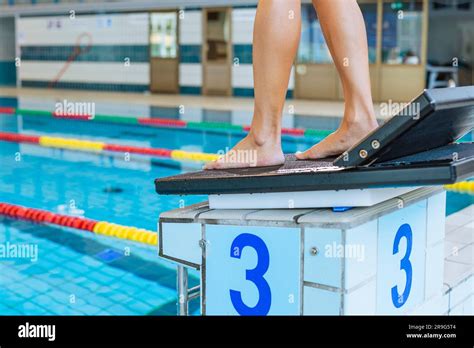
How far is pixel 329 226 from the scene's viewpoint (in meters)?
1.70

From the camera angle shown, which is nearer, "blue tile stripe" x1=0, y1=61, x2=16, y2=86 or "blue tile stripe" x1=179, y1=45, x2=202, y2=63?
"blue tile stripe" x1=179, y1=45, x2=202, y2=63

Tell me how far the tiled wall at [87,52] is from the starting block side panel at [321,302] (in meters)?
16.5

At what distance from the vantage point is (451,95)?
5.79 ft

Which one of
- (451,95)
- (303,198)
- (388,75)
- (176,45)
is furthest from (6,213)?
(176,45)

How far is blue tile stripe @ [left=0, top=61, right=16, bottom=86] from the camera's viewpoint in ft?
71.4

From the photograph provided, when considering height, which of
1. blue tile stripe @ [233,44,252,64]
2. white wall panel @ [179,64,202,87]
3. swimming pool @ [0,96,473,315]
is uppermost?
blue tile stripe @ [233,44,252,64]

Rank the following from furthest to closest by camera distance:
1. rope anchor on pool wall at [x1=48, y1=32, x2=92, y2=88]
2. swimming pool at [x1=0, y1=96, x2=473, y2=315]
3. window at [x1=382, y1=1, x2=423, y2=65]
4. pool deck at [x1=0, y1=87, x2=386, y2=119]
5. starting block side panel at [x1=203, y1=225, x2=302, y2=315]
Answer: rope anchor on pool wall at [x1=48, y1=32, x2=92, y2=88] < window at [x1=382, y1=1, x2=423, y2=65] < pool deck at [x1=0, y1=87, x2=386, y2=119] < swimming pool at [x1=0, y1=96, x2=473, y2=315] < starting block side panel at [x1=203, y1=225, x2=302, y2=315]

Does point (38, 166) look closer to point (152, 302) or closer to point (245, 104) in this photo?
point (152, 302)

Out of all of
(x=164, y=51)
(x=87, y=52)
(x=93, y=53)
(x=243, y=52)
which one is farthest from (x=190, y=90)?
(x=87, y=52)

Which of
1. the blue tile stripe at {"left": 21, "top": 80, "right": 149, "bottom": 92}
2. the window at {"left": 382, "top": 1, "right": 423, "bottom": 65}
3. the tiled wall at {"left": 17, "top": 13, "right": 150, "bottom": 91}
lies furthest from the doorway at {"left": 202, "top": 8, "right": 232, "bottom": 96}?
the window at {"left": 382, "top": 1, "right": 423, "bottom": 65}

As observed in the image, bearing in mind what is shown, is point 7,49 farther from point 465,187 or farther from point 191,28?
point 465,187

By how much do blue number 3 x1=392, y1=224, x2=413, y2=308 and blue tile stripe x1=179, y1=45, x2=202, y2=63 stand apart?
15.4 metres

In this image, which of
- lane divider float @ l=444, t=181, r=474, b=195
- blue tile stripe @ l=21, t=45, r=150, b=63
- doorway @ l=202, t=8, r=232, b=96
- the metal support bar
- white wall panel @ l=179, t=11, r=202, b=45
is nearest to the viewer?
the metal support bar

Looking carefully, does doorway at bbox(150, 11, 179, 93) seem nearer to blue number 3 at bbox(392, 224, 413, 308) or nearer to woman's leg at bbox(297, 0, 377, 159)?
woman's leg at bbox(297, 0, 377, 159)
